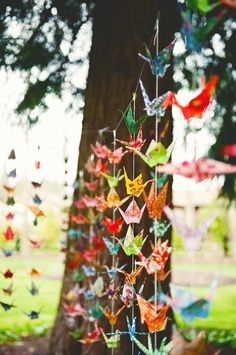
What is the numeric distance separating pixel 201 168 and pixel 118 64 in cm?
276

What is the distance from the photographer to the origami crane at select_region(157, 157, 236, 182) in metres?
1.08

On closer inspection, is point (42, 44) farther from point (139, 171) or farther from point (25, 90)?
point (139, 171)

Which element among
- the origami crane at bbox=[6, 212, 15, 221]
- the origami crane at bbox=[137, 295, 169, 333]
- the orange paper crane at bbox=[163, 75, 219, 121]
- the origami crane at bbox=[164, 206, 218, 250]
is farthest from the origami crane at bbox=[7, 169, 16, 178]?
the origami crane at bbox=[164, 206, 218, 250]

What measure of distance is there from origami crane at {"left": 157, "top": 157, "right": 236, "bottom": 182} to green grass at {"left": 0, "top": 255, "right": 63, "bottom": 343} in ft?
8.40

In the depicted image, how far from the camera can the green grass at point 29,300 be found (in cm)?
600

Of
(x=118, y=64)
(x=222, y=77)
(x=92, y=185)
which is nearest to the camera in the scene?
(x=118, y=64)

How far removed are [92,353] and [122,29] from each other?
248 centimetres

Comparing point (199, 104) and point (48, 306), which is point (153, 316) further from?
point (48, 306)

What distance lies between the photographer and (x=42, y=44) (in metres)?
4.47

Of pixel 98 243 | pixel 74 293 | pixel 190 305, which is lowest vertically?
pixel 74 293

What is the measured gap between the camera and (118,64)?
3717mm

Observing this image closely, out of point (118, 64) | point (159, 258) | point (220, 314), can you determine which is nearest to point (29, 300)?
point (220, 314)

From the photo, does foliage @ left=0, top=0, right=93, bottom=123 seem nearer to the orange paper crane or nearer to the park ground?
the park ground

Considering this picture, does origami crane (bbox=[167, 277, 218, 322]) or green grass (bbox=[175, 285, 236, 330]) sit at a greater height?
origami crane (bbox=[167, 277, 218, 322])
